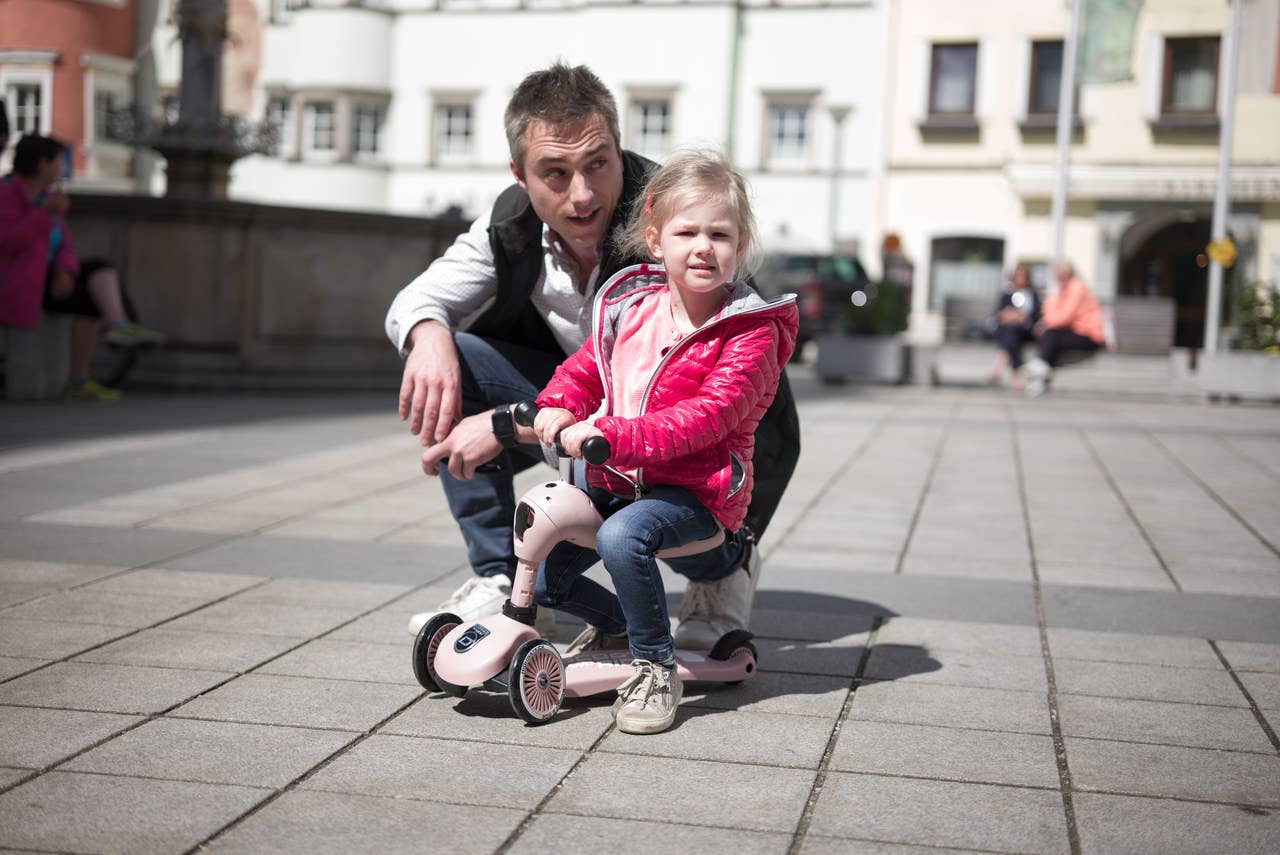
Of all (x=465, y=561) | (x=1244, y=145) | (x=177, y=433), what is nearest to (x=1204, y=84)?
(x=1244, y=145)

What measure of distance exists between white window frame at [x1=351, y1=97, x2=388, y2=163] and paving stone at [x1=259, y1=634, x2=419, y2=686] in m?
34.8

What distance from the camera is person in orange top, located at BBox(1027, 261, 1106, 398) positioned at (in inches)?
674

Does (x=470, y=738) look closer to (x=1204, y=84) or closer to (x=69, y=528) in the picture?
(x=69, y=528)

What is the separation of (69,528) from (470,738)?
3.08 metres

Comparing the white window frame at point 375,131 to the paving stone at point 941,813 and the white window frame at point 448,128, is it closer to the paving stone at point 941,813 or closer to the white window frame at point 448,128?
the white window frame at point 448,128

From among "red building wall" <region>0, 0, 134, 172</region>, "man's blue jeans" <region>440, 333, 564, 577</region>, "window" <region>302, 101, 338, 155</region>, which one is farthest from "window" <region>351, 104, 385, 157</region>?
"man's blue jeans" <region>440, 333, 564, 577</region>

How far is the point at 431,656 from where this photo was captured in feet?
12.1

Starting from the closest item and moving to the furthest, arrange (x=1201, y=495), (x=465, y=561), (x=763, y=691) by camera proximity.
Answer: (x=763, y=691), (x=465, y=561), (x=1201, y=495)

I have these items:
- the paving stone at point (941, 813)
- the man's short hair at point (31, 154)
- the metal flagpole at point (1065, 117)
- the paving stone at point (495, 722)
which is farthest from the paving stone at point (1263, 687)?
the metal flagpole at point (1065, 117)

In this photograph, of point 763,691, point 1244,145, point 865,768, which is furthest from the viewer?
point 1244,145

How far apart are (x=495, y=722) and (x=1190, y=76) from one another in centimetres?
3139

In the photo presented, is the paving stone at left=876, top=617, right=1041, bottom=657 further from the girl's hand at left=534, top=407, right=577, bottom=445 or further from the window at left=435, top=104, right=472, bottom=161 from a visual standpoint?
the window at left=435, top=104, right=472, bottom=161

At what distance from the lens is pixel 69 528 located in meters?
5.95

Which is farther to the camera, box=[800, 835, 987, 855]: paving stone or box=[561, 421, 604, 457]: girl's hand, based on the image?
box=[561, 421, 604, 457]: girl's hand
